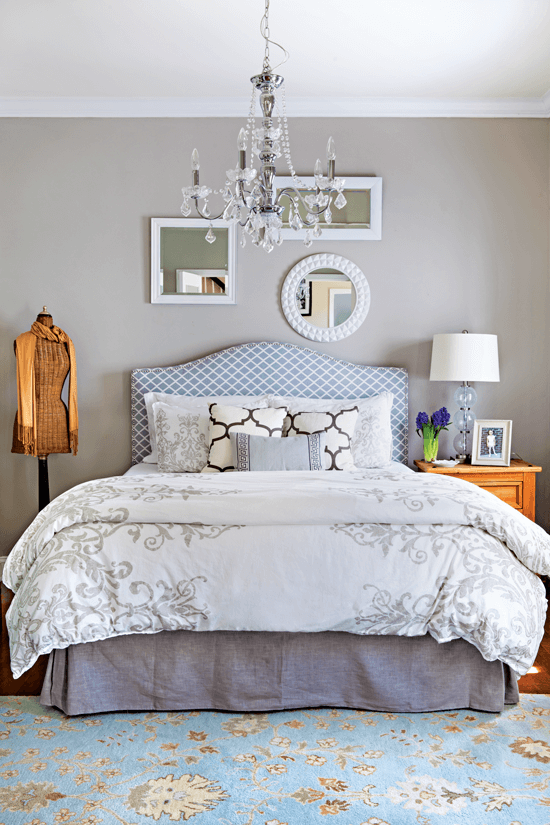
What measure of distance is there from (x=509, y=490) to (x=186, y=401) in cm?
193

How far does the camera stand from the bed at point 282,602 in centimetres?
217

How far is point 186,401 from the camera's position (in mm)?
3832

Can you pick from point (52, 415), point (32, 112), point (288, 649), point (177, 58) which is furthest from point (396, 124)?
point (288, 649)

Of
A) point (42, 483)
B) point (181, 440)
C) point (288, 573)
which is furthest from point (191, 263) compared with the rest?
point (288, 573)

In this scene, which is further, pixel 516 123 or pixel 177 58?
pixel 516 123

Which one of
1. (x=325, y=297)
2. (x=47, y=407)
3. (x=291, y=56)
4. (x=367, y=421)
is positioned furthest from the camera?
(x=325, y=297)

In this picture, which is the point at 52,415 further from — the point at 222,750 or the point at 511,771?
the point at 511,771

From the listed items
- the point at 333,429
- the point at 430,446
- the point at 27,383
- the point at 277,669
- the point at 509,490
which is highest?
the point at 27,383

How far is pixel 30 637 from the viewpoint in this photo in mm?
2127

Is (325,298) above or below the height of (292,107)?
below

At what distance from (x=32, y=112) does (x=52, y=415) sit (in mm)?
1891

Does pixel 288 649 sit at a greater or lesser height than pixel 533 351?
lesser

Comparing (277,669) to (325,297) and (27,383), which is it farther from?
(325,297)

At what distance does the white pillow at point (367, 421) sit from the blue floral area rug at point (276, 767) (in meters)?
1.56
